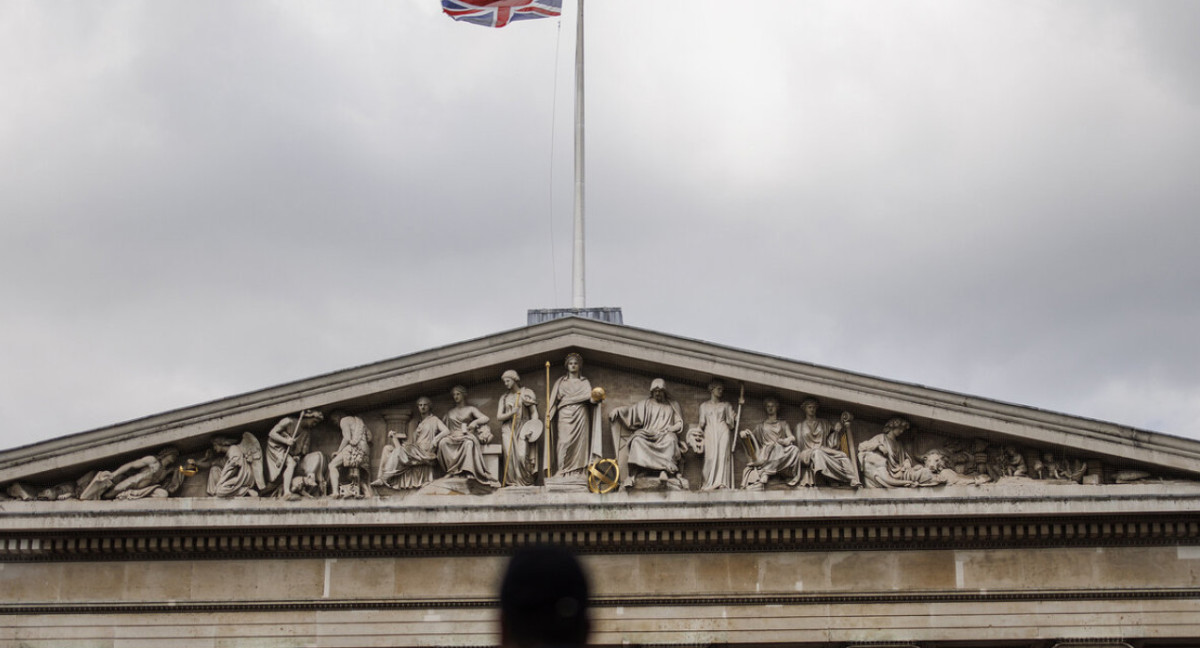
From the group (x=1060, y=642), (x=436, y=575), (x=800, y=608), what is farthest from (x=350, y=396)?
(x=1060, y=642)

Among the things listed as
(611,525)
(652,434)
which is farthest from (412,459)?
(652,434)

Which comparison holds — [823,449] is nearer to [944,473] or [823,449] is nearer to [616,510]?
[944,473]

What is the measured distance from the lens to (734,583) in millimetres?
22547

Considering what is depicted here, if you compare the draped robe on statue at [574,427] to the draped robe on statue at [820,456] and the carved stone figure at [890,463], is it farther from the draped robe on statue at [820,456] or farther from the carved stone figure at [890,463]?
the carved stone figure at [890,463]

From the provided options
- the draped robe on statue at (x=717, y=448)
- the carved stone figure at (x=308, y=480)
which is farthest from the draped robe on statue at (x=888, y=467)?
the carved stone figure at (x=308, y=480)

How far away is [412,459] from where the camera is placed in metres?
22.7

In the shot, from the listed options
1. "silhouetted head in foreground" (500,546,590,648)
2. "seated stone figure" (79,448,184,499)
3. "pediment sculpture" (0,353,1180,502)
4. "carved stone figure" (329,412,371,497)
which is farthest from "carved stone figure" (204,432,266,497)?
"silhouetted head in foreground" (500,546,590,648)

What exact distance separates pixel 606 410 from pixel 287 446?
14.9 feet

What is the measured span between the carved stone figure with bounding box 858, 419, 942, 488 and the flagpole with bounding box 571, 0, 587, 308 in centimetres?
675

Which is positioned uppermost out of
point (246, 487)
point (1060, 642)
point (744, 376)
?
point (744, 376)

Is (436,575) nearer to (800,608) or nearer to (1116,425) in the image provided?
(800,608)

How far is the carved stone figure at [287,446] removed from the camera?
22.8 metres

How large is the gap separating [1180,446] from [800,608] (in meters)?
5.63

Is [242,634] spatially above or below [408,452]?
below
